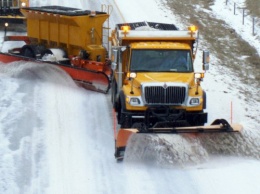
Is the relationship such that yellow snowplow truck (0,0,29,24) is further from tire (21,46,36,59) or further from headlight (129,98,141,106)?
headlight (129,98,141,106)

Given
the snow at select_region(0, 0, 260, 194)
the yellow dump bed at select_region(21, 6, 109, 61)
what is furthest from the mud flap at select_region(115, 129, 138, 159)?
the yellow dump bed at select_region(21, 6, 109, 61)

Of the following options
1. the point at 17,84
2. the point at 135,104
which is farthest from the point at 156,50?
the point at 17,84

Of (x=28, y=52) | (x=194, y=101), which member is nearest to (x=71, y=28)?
(x=28, y=52)

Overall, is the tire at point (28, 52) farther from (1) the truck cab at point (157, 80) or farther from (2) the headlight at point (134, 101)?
(2) the headlight at point (134, 101)

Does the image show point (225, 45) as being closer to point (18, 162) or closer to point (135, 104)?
point (135, 104)

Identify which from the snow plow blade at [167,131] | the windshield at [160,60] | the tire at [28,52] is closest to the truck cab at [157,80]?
the windshield at [160,60]

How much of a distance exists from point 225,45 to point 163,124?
13.6 metres

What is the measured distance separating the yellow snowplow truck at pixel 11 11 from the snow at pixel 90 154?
28.1ft

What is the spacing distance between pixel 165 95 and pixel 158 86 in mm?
240

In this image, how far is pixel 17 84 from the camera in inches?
709

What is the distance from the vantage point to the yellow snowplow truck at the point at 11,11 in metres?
25.6

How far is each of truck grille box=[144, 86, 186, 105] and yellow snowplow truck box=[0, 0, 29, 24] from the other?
13904 millimetres

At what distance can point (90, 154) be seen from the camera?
41.2ft

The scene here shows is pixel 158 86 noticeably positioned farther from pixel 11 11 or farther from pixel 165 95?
pixel 11 11
